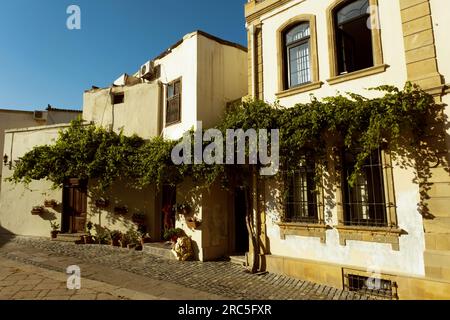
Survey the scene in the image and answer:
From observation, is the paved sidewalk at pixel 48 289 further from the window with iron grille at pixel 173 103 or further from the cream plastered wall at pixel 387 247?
the window with iron grille at pixel 173 103

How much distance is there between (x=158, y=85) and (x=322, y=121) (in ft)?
22.6

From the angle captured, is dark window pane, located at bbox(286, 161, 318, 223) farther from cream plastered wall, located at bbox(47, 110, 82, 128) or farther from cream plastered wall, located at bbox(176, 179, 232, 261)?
cream plastered wall, located at bbox(47, 110, 82, 128)

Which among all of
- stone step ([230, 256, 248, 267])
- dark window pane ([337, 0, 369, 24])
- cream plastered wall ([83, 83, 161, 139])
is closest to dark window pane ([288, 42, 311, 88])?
dark window pane ([337, 0, 369, 24])

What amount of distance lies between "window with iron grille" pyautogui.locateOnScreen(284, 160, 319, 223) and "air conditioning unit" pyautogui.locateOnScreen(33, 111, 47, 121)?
56.7 feet

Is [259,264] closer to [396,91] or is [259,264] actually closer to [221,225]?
[221,225]

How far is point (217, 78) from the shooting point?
1039 cm

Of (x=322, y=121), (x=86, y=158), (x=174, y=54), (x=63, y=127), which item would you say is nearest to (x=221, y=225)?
(x=322, y=121)

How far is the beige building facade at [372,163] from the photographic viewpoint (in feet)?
18.8

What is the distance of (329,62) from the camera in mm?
7316

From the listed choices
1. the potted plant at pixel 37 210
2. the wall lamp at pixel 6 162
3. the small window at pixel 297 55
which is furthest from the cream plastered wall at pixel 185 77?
the wall lamp at pixel 6 162

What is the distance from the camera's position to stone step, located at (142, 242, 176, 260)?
9.48 meters

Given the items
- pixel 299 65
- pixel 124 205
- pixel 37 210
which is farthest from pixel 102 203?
pixel 299 65

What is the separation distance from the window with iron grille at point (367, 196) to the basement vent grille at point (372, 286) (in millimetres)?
1099

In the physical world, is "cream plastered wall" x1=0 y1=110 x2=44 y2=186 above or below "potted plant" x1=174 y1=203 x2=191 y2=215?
above
